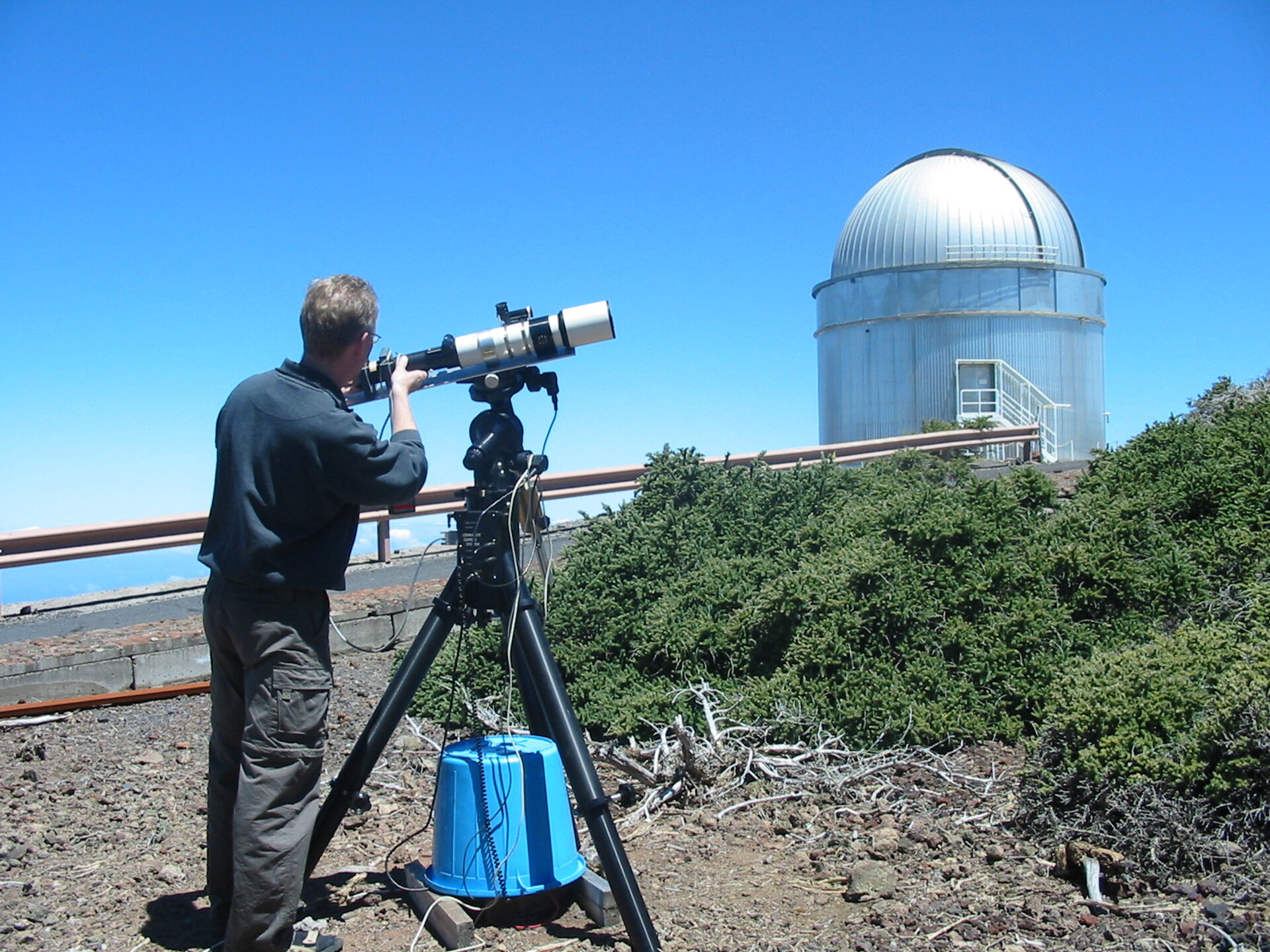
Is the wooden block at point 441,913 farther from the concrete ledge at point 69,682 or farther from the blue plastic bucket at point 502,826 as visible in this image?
the concrete ledge at point 69,682

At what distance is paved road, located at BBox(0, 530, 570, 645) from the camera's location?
25.0 ft

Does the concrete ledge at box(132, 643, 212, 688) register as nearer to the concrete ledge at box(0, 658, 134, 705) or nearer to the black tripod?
the concrete ledge at box(0, 658, 134, 705)

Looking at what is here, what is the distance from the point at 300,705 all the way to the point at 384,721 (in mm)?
421

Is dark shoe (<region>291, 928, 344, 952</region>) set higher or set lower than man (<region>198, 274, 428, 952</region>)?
lower

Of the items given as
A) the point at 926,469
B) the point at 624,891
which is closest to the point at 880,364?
the point at 926,469

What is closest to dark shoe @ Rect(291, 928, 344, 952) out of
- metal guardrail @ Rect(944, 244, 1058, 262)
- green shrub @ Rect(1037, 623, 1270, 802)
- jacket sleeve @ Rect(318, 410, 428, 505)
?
jacket sleeve @ Rect(318, 410, 428, 505)

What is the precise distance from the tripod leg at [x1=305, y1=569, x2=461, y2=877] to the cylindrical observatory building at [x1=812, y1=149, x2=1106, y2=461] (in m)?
17.9

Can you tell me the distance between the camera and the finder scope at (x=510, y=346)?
334 cm

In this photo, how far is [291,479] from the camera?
2.89m

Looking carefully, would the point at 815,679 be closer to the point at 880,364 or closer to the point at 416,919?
the point at 416,919

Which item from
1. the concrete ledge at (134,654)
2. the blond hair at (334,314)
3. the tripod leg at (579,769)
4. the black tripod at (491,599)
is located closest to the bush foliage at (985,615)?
the concrete ledge at (134,654)

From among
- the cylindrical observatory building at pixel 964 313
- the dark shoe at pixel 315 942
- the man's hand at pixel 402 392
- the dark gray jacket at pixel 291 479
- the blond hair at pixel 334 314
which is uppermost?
the cylindrical observatory building at pixel 964 313

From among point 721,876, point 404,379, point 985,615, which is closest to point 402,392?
point 404,379

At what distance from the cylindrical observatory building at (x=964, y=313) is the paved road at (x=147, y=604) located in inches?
486
